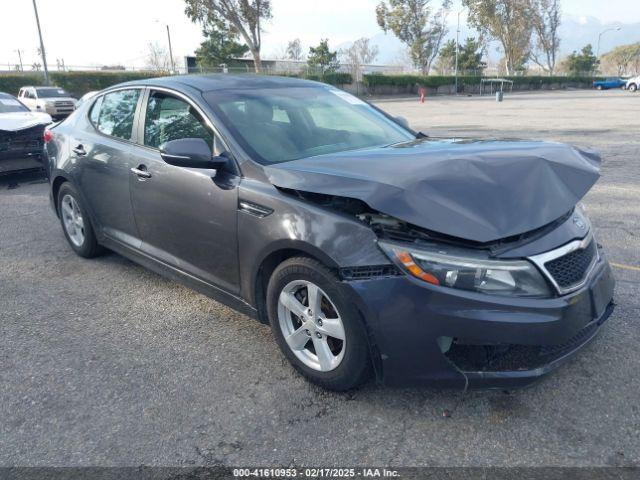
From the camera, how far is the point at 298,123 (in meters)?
3.54

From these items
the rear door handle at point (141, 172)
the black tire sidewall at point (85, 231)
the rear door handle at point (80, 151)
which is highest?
the rear door handle at point (80, 151)

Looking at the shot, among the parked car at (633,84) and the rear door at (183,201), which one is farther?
the parked car at (633,84)

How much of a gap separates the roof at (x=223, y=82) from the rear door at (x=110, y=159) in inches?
11.7

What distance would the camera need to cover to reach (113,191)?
13.3 feet

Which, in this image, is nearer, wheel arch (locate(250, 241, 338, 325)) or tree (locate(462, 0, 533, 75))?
wheel arch (locate(250, 241, 338, 325))

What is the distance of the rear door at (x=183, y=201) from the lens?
10.1 feet

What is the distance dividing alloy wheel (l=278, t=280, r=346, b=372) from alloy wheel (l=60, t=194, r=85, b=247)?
2750 millimetres

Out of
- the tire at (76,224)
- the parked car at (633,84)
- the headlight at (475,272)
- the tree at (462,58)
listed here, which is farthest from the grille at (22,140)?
the tree at (462,58)

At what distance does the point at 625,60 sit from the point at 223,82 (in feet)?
385

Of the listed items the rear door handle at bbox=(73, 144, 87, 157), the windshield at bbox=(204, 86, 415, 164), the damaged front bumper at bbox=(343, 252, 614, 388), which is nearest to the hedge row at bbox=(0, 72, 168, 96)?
the rear door handle at bbox=(73, 144, 87, 157)

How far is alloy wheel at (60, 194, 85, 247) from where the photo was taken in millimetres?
4766

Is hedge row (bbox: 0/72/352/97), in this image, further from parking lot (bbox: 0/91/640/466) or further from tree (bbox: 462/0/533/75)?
tree (bbox: 462/0/533/75)

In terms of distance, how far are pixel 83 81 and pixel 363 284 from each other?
4405cm

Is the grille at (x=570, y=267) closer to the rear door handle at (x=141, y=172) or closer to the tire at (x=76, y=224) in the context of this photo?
the rear door handle at (x=141, y=172)
